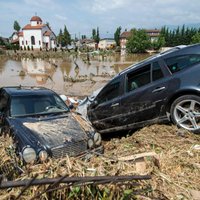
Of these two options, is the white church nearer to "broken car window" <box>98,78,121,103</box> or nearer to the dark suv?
"broken car window" <box>98,78,121,103</box>

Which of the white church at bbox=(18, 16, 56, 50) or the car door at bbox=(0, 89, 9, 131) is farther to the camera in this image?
the white church at bbox=(18, 16, 56, 50)

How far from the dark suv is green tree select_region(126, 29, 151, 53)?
7705 cm

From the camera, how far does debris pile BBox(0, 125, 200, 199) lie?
274 centimetres

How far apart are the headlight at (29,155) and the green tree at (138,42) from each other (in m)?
79.6

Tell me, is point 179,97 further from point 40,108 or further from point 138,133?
point 40,108

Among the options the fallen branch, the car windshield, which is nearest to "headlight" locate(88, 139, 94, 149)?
the car windshield

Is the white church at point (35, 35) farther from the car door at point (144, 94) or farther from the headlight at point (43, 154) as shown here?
the headlight at point (43, 154)

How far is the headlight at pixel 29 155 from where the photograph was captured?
4.41 meters

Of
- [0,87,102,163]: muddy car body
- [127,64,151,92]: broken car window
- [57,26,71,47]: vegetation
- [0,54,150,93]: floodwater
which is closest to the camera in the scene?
[0,87,102,163]: muddy car body

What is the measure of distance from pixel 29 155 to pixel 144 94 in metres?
2.95

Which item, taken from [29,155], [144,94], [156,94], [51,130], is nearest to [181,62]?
[156,94]

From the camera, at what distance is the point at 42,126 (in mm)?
5242

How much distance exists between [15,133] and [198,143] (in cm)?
356

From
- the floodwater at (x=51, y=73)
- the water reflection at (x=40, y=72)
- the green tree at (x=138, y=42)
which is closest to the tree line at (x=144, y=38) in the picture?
the green tree at (x=138, y=42)
